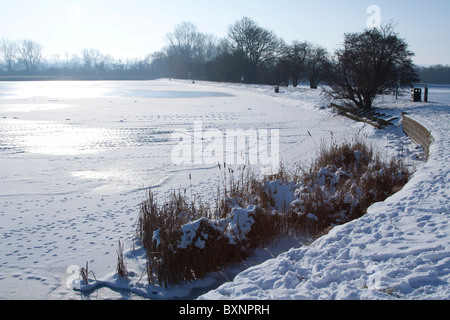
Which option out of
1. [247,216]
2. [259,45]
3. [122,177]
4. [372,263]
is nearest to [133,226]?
[247,216]

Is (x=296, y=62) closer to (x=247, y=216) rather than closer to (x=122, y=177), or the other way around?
(x=122, y=177)

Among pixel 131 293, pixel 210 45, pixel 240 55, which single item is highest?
pixel 210 45

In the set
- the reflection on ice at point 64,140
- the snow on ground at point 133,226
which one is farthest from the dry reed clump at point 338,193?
the reflection on ice at point 64,140

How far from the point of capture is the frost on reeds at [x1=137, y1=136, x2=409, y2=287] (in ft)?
16.4

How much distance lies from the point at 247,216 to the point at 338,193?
6.37 ft

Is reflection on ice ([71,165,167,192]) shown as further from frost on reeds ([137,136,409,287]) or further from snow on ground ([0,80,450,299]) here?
frost on reeds ([137,136,409,287])

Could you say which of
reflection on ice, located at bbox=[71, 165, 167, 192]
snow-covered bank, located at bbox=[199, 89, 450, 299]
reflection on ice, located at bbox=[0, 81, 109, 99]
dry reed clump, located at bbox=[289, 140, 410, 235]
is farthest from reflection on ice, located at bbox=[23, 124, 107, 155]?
reflection on ice, located at bbox=[0, 81, 109, 99]

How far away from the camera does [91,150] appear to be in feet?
39.4

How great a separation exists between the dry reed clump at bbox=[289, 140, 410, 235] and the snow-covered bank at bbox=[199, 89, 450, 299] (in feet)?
2.89

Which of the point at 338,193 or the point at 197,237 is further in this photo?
the point at 338,193

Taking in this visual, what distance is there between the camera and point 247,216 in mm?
5676
